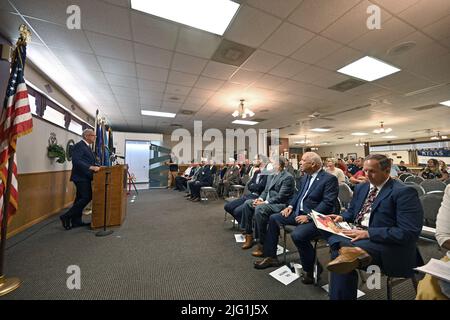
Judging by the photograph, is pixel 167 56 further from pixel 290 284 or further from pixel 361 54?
pixel 290 284

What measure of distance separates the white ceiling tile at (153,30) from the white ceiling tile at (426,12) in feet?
9.10

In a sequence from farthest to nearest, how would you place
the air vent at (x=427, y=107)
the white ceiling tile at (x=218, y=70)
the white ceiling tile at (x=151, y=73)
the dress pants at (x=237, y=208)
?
1. the air vent at (x=427, y=107)
2. the white ceiling tile at (x=151, y=73)
3. the white ceiling tile at (x=218, y=70)
4. the dress pants at (x=237, y=208)

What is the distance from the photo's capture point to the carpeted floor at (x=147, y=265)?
154 centimetres

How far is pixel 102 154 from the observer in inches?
176

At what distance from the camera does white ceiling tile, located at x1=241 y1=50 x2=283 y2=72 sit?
2939 millimetres

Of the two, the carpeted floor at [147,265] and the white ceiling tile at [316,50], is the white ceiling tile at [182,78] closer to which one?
the white ceiling tile at [316,50]

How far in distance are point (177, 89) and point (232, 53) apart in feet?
6.39

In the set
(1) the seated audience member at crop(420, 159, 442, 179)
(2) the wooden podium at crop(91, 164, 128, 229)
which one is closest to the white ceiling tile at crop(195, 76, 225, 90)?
(2) the wooden podium at crop(91, 164, 128, 229)

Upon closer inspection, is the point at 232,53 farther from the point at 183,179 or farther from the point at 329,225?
the point at 183,179

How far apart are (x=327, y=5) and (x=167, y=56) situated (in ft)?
7.62

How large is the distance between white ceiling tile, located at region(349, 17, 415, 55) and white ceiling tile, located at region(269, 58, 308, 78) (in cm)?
79

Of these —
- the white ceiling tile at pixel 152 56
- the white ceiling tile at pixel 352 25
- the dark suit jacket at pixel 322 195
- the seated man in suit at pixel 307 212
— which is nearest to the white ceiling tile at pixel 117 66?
the white ceiling tile at pixel 152 56

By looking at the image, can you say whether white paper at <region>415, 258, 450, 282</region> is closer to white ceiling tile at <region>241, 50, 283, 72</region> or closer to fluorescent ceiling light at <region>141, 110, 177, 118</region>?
white ceiling tile at <region>241, 50, 283, 72</region>

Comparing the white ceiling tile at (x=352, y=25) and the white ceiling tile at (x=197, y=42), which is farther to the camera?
A: the white ceiling tile at (x=197, y=42)
